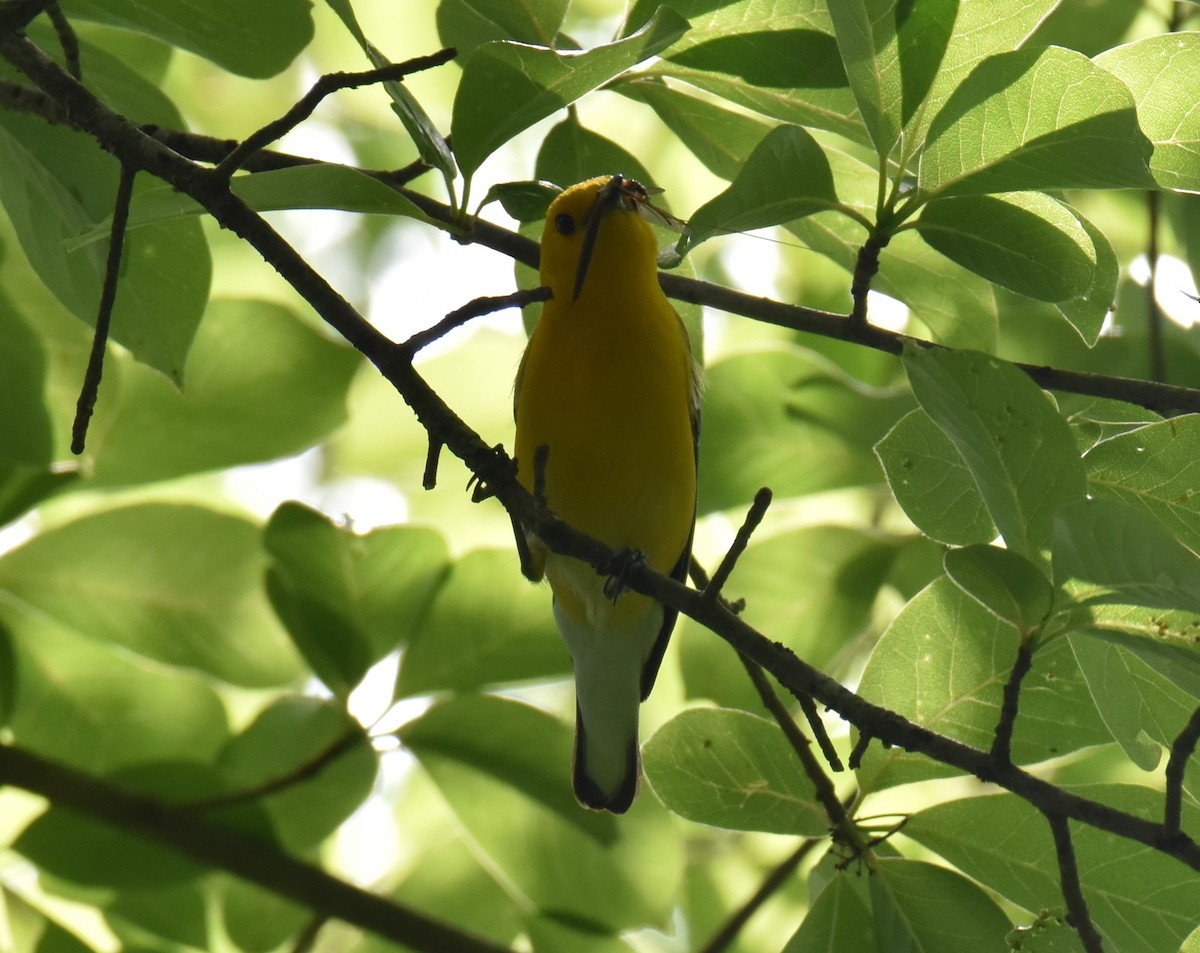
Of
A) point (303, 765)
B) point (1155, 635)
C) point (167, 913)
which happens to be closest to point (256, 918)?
point (167, 913)

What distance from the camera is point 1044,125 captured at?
2.01 meters

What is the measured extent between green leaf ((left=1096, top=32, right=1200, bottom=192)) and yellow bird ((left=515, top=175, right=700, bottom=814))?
1.28 metres

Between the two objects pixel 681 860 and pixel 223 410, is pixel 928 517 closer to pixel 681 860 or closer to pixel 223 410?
pixel 681 860

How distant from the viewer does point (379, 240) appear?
6.41 metres

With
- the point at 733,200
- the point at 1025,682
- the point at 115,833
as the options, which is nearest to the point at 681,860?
the point at 1025,682

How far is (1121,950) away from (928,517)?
0.86m

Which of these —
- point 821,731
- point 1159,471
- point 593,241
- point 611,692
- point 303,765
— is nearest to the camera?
point 821,731

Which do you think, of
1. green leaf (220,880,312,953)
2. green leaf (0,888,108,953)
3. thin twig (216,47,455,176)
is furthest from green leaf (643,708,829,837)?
green leaf (0,888,108,953)

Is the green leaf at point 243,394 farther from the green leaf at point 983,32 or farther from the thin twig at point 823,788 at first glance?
the green leaf at point 983,32

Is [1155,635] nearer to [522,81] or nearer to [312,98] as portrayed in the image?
[522,81]

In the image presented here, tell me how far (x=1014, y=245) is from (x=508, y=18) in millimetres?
1061

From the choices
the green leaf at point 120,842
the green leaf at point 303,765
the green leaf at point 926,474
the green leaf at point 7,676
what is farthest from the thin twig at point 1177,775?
the green leaf at point 7,676

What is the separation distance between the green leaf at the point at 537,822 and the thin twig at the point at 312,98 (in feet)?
5.10

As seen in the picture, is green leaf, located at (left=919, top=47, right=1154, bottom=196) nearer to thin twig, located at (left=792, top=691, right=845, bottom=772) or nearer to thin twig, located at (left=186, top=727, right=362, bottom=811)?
thin twig, located at (left=792, top=691, right=845, bottom=772)
